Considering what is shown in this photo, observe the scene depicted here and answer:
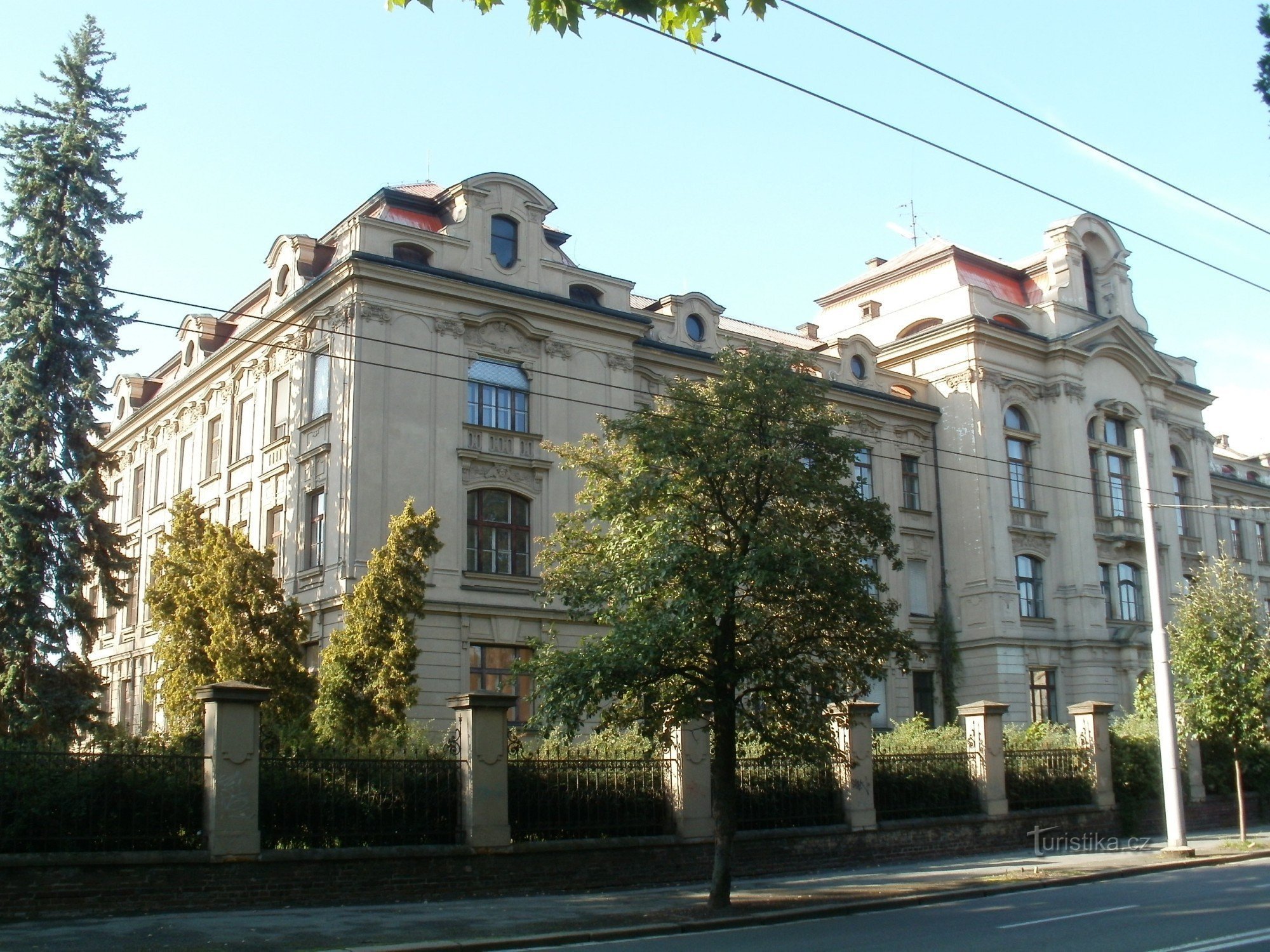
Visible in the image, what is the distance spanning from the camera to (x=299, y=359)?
1298 inches

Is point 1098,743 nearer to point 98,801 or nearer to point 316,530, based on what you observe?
point 316,530

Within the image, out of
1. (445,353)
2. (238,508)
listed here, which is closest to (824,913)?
(445,353)

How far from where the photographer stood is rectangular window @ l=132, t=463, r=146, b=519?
1699 inches

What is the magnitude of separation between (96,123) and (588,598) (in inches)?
798

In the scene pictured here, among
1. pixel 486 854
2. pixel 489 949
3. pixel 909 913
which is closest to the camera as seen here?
pixel 489 949

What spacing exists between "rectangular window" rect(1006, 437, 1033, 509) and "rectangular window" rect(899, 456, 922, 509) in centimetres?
291

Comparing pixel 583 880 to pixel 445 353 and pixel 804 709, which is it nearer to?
pixel 804 709

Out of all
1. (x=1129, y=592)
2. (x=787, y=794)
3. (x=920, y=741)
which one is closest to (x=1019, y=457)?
(x=1129, y=592)

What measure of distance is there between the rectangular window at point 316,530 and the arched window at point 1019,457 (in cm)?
2254

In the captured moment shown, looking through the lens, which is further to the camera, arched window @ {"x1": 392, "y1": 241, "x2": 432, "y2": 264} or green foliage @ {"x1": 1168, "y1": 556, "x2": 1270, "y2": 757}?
arched window @ {"x1": 392, "y1": 241, "x2": 432, "y2": 264}

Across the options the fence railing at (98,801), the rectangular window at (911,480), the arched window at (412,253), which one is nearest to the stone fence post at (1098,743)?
the rectangular window at (911,480)

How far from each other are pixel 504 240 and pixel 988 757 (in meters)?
17.2

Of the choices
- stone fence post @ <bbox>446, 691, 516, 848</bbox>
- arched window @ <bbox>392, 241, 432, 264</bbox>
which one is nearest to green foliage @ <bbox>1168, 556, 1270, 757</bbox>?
stone fence post @ <bbox>446, 691, 516, 848</bbox>

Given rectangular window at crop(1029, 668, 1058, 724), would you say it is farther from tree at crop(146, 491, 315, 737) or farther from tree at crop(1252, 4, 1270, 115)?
tree at crop(1252, 4, 1270, 115)
